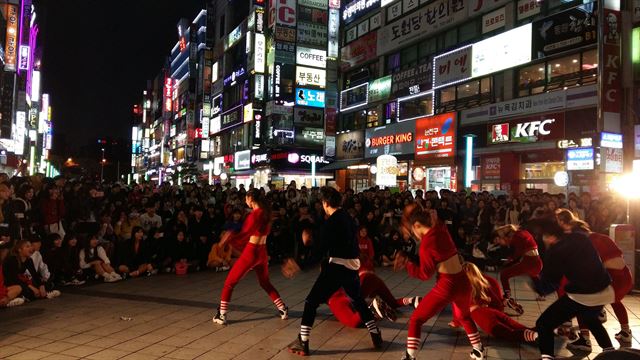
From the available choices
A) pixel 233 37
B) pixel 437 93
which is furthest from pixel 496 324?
pixel 233 37

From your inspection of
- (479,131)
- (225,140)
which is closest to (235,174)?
(225,140)

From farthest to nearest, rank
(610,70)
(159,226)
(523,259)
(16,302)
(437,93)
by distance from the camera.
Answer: (437,93) < (159,226) < (610,70) < (16,302) < (523,259)

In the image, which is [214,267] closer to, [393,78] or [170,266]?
[170,266]

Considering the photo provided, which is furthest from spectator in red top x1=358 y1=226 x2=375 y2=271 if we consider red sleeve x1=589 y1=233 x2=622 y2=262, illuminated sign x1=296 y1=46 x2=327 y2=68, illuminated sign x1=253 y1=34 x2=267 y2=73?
illuminated sign x1=253 y1=34 x2=267 y2=73

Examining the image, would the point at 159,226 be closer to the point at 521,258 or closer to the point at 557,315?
the point at 521,258

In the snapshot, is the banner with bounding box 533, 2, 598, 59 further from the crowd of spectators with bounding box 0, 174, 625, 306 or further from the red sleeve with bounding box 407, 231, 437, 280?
the red sleeve with bounding box 407, 231, 437, 280

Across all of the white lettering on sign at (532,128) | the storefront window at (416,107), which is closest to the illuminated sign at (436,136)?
the storefront window at (416,107)

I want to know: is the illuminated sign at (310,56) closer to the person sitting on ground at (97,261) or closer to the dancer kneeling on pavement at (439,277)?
the person sitting on ground at (97,261)

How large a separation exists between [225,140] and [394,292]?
155 feet

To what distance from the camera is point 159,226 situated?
1163 centimetres

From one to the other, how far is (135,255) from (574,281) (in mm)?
8920

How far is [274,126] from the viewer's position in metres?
40.8

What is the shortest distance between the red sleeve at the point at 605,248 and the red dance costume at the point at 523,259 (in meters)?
A: 1.52

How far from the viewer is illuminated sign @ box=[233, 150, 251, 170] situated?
45078 mm
